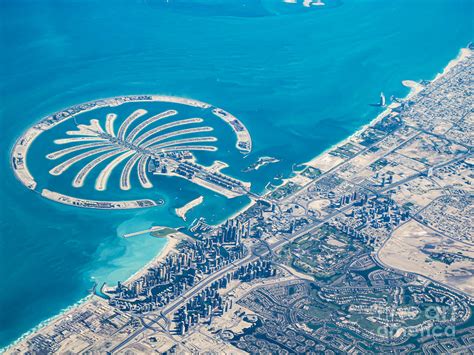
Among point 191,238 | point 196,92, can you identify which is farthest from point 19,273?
point 196,92

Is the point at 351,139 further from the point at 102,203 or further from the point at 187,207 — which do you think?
the point at 102,203

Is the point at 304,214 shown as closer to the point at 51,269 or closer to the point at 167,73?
the point at 51,269

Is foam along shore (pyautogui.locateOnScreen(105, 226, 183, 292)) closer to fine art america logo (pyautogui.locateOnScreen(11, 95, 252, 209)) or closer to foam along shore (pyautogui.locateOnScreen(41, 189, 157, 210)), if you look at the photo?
foam along shore (pyautogui.locateOnScreen(41, 189, 157, 210))

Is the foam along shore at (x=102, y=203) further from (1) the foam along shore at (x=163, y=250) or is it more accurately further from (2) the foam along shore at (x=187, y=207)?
(1) the foam along shore at (x=163, y=250)

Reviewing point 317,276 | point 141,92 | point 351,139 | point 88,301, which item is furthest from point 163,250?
point 141,92

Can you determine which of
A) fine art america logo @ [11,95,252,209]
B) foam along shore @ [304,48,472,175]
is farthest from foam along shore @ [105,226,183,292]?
foam along shore @ [304,48,472,175]

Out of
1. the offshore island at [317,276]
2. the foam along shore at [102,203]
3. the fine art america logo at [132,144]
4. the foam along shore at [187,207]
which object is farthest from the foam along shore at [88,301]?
the fine art america logo at [132,144]
